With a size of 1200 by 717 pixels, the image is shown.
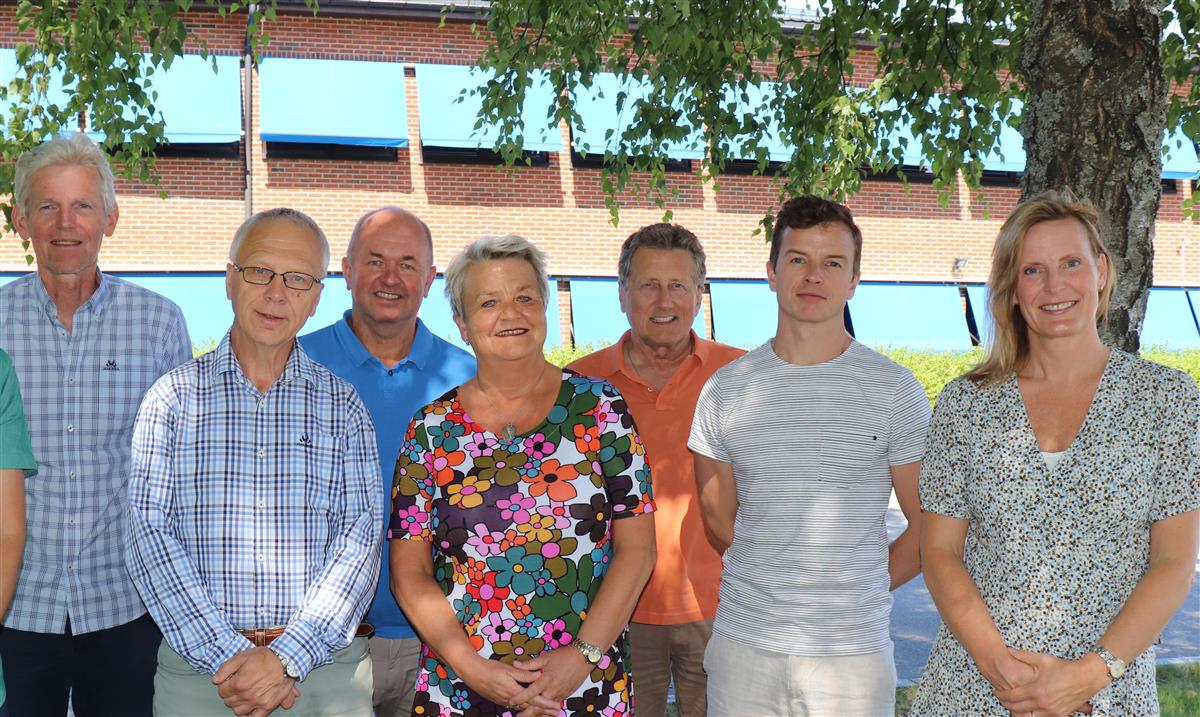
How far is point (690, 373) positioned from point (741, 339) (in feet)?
45.6

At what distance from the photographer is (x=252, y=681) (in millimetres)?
2783

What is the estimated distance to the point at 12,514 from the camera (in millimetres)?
2600

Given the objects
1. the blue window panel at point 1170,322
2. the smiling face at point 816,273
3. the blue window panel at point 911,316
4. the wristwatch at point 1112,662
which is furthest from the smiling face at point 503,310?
the blue window panel at point 1170,322

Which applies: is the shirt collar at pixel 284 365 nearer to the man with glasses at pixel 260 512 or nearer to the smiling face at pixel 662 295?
the man with glasses at pixel 260 512

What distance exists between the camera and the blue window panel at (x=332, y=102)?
1617 cm

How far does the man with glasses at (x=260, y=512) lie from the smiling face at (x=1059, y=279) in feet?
6.08

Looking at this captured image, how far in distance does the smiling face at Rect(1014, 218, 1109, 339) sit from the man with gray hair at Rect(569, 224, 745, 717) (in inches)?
55.2

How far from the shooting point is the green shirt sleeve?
2561 mm

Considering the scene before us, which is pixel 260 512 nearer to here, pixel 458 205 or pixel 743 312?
pixel 458 205

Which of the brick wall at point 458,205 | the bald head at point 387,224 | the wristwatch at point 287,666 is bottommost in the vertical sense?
the wristwatch at point 287,666

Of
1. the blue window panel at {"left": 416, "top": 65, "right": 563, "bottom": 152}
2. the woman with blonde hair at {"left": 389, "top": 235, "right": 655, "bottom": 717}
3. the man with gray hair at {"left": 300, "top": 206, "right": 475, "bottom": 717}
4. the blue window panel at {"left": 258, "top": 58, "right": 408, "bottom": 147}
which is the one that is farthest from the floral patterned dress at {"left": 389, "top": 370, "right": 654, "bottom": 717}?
the blue window panel at {"left": 258, "top": 58, "right": 408, "bottom": 147}

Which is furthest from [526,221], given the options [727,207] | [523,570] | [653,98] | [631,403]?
[523,570]

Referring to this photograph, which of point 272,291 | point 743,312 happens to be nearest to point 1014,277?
point 272,291

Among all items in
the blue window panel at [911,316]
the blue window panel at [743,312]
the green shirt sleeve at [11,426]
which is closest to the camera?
the green shirt sleeve at [11,426]
